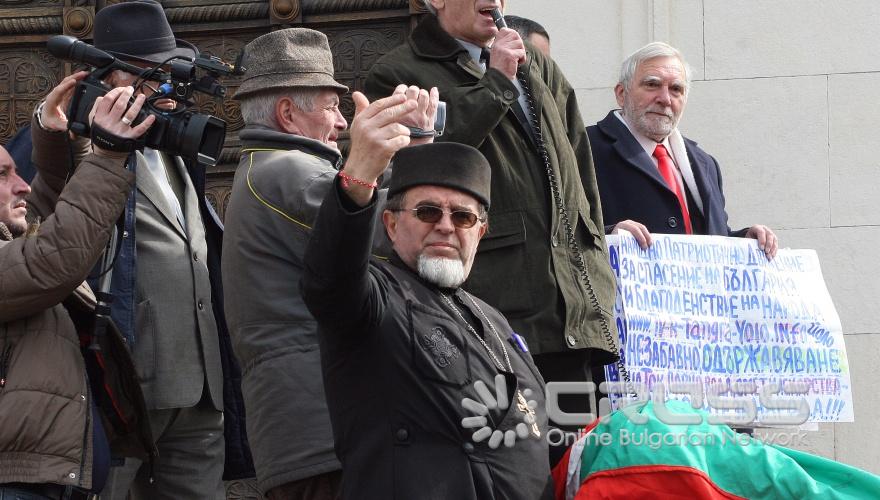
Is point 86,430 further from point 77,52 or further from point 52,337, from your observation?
point 77,52

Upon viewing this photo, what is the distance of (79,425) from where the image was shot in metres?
4.66

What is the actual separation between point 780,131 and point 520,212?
6.79ft

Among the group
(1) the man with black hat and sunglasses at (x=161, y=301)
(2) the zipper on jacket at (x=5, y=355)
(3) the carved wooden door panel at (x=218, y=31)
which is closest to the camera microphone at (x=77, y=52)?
(1) the man with black hat and sunglasses at (x=161, y=301)

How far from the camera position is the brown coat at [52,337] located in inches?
179

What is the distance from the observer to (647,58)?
646 cm

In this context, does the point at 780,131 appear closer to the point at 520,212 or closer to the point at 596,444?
the point at 520,212

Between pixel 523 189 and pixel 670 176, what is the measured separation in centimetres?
116

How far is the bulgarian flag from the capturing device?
3.88 m

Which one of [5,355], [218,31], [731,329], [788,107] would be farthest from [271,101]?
[788,107]

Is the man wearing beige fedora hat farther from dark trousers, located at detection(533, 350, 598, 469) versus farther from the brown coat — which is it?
dark trousers, located at detection(533, 350, 598, 469)

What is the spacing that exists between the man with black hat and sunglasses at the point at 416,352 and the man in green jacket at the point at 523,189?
85 centimetres

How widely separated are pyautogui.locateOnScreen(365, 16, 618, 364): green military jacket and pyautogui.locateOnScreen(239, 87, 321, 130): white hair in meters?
0.41

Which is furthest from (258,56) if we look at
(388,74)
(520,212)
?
(520,212)

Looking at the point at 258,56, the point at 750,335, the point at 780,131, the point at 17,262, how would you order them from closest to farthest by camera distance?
the point at 17,262 → the point at 258,56 → the point at 750,335 → the point at 780,131
